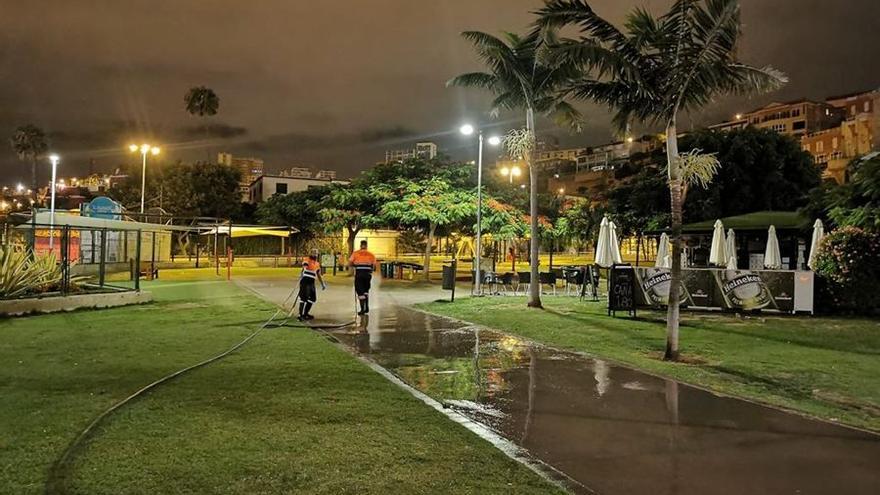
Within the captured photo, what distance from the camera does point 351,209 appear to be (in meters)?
30.0

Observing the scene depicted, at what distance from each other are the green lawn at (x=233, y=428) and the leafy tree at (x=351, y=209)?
1882 centimetres

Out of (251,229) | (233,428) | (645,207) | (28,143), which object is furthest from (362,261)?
(28,143)

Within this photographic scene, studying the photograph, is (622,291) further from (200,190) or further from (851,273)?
(200,190)

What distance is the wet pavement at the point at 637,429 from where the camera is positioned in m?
4.70

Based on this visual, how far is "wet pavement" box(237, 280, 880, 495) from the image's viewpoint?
4.70 metres

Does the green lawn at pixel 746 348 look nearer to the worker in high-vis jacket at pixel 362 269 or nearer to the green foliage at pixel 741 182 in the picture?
the worker in high-vis jacket at pixel 362 269

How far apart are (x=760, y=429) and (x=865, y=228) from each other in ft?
38.8

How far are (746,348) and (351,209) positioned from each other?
21970mm

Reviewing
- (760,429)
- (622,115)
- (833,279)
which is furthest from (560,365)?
(833,279)

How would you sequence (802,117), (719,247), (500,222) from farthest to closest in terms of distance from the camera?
1. (802,117)
2. (500,222)
3. (719,247)

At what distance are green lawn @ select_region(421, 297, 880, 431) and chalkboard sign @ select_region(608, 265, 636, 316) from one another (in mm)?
325

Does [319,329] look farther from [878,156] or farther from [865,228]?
[878,156]

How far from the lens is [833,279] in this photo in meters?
15.0

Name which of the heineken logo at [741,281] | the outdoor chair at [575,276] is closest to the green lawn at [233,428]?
the heineken logo at [741,281]
